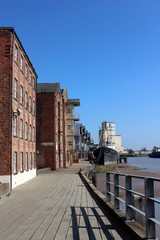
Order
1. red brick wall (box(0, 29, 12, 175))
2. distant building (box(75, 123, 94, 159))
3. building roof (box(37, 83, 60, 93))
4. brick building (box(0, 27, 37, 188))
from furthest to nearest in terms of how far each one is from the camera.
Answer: distant building (box(75, 123, 94, 159))
building roof (box(37, 83, 60, 93))
brick building (box(0, 27, 37, 188))
red brick wall (box(0, 29, 12, 175))

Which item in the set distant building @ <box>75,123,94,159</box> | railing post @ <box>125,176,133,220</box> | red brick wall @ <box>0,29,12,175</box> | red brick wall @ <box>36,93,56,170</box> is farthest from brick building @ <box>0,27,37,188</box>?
distant building @ <box>75,123,94,159</box>

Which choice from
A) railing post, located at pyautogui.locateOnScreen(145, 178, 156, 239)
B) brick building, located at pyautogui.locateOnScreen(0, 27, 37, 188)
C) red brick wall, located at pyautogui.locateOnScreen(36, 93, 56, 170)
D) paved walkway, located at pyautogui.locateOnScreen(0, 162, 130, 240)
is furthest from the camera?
red brick wall, located at pyautogui.locateOnScreen(36, 93, 56, 170)

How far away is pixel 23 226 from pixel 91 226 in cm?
172

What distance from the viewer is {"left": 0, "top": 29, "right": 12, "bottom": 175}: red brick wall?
2375cm

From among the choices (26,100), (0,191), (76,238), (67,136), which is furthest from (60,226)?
(67,136)

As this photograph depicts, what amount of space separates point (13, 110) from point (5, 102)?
0.98 m

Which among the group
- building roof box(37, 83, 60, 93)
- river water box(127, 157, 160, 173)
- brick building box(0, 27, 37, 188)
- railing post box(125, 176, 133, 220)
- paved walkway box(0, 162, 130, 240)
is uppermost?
building roof box(37, 83, 60, 93)

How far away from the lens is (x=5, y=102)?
24062mm

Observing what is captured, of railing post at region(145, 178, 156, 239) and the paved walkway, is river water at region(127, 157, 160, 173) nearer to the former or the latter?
the paved walkway

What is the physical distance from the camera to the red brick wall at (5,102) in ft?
77.9

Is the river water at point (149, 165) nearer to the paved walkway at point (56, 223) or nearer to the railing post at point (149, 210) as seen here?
the paved walkway at point (56, 223)

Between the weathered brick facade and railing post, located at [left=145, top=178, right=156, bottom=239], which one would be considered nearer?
railing post, located at [left=145, top=178, right=156, bottom=239]

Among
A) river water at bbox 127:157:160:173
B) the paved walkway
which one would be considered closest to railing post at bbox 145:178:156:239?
the paved walkway

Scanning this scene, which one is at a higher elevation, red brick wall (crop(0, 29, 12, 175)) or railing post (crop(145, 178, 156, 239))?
red brick wall (crop(0, 29, 12, 175))
